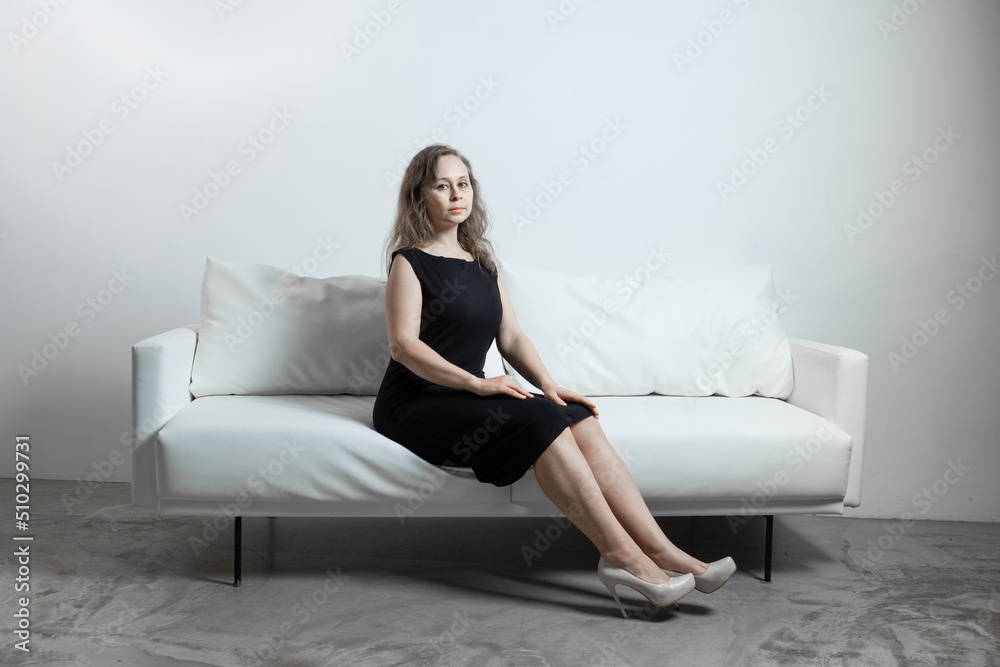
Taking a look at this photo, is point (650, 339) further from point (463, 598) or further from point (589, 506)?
point (463, 598)

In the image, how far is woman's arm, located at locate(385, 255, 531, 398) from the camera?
1895 millimetres

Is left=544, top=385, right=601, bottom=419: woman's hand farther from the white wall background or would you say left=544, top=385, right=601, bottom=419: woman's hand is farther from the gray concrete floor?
the white wall background

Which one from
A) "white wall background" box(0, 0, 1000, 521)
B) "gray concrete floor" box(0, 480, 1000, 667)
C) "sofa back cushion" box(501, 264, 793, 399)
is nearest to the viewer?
"gray concrete floor" box(0, 480, 1000, 667)

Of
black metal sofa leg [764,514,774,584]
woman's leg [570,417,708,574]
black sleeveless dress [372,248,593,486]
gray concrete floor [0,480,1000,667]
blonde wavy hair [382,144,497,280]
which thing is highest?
→ blonde wavy hair [382,144,497,280]

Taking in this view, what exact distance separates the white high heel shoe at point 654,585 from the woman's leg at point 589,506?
13 millimetres

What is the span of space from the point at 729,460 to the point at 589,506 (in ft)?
1.38

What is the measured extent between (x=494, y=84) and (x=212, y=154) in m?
1.10

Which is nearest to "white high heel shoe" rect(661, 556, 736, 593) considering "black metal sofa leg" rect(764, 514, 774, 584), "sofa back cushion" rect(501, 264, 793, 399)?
"black metal sofa leg" rect(764, 514, 774, 584)

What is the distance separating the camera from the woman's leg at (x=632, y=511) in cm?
181

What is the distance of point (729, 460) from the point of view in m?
1.94

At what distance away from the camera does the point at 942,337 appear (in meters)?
2.80

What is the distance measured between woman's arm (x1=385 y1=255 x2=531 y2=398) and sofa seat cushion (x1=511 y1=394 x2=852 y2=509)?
0.24 meters

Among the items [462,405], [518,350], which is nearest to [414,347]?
[462,405]

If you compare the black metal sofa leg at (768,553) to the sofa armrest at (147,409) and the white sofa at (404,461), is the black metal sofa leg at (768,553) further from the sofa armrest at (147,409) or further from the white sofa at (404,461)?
the sofa armrest at (147,409)
